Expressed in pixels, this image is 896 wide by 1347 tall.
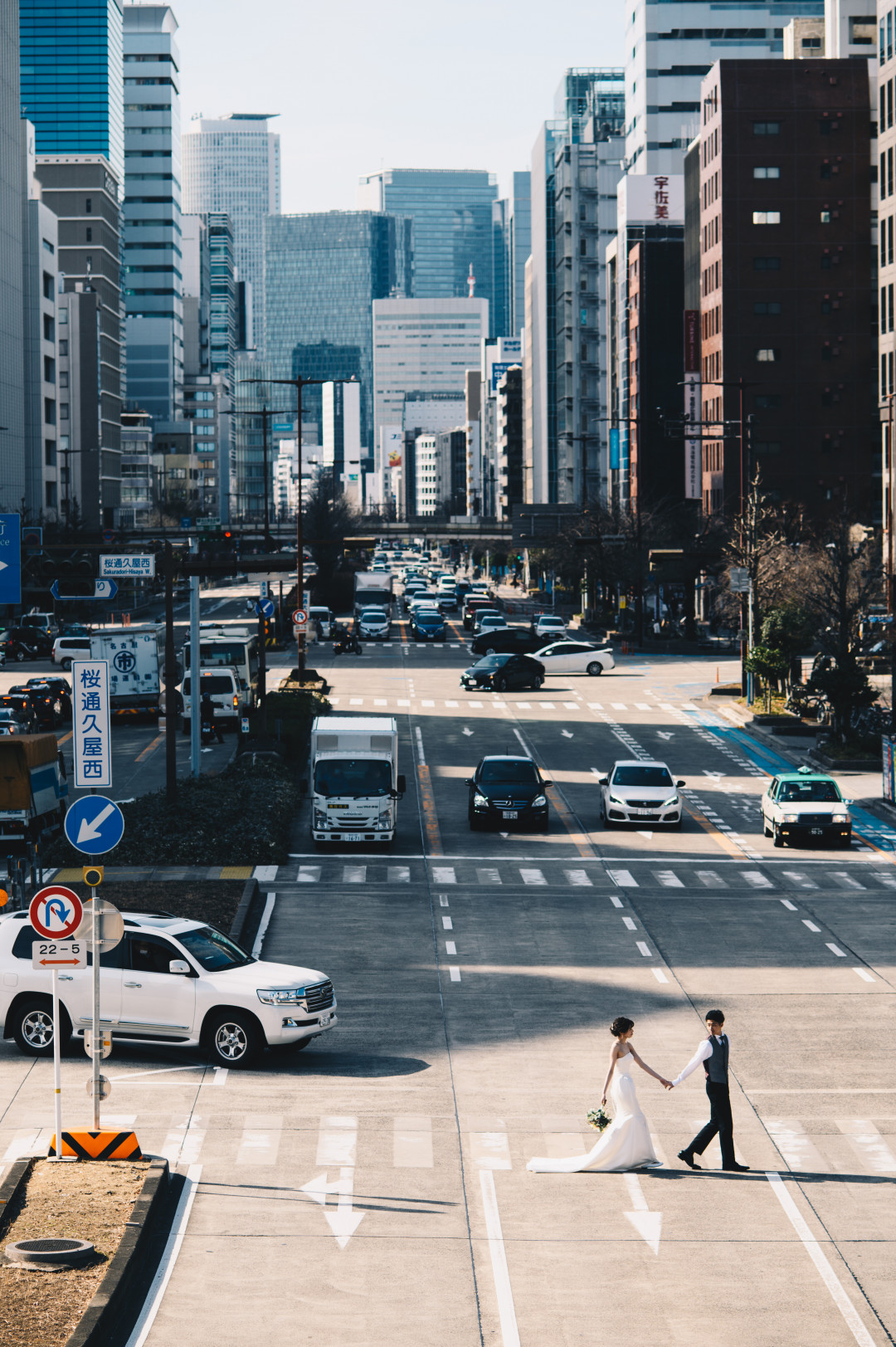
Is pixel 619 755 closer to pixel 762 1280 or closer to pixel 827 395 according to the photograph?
pixel 762 1280

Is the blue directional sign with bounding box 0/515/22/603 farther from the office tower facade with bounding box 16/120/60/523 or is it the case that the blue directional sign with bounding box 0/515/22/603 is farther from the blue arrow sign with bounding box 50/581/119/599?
the office tower facade with bounding box 16/120/60/523

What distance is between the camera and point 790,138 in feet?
394

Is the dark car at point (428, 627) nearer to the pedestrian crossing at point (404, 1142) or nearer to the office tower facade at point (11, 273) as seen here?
the office tower facade at point (11, 273)

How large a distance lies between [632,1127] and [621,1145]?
20 cm

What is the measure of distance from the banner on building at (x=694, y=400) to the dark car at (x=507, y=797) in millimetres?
88035

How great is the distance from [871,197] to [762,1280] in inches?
4528

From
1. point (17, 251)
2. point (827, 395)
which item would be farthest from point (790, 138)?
point (17, 251)

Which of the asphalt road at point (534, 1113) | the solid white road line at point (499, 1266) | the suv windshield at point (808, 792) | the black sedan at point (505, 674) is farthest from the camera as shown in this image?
the black sedan at point (505, 674)

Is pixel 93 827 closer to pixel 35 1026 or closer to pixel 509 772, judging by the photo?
pixel 35 1026

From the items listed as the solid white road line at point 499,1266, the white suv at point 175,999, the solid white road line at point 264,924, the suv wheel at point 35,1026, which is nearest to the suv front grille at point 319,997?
the white suv at point 175,999

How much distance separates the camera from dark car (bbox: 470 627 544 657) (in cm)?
8706

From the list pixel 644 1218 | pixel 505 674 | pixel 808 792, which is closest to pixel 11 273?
pixel 505 674

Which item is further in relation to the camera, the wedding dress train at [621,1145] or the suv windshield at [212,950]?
the suv windshield at [212,950]

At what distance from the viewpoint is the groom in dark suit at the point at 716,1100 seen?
55.4 ft
